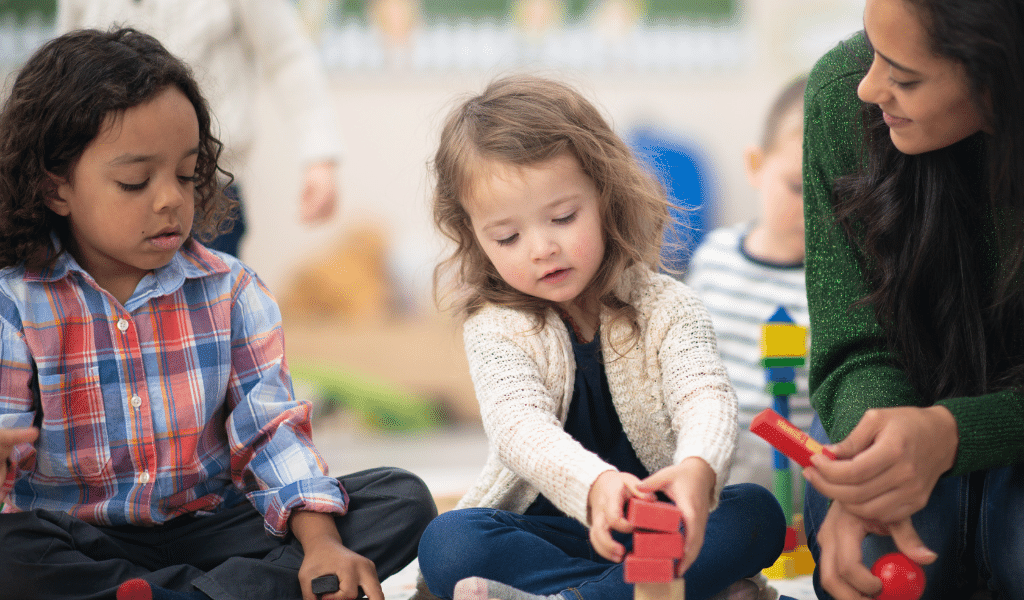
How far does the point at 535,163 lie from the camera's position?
38.6 inches

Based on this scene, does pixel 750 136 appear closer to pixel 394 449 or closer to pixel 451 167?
pixel 394 449

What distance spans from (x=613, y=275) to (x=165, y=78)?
523mm

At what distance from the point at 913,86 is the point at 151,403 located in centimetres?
80

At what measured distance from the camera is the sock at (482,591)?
2.82 ft

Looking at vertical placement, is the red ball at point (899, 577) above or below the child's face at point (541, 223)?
below

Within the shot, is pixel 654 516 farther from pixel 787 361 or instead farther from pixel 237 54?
pixel 237 54

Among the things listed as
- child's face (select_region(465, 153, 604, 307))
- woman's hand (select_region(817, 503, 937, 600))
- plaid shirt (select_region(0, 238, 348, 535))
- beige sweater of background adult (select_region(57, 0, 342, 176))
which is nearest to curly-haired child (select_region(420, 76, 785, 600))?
child's face (select_region(465, 153, 604, 307))

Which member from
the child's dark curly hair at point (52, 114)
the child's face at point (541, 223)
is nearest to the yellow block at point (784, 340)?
the child's face at point (541, 223)

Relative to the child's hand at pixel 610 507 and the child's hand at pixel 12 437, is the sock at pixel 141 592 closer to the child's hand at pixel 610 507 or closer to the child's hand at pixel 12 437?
the child's hand at pixel 12 437

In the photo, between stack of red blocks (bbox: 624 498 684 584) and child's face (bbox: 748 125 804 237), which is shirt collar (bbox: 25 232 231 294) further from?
child's face (bbox: 748 125 804 237)

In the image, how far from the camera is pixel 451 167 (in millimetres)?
1032

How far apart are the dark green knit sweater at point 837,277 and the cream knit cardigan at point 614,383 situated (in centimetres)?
10

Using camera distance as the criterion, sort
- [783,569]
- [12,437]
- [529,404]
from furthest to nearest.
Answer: [783,569]
[529,404]
[12,437]

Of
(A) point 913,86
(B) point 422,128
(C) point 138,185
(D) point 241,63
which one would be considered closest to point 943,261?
(A) point 913,86
